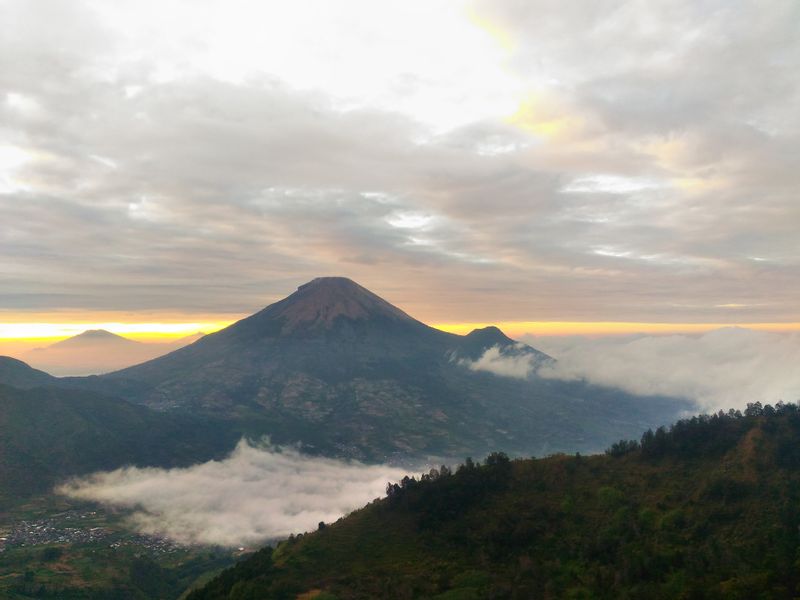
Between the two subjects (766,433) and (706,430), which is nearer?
(766,433)

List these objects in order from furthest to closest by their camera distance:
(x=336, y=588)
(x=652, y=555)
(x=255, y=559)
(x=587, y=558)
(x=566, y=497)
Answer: (x=255, y=559) < (x=566, y=497) < (x=336, y=588) < (x=587, y=558) < (x=652, y=555)

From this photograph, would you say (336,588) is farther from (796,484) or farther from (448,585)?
(796,484)

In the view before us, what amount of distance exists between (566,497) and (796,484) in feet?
151

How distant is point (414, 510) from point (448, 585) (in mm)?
43611

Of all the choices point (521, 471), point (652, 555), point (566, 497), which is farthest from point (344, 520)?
point (652, 555)

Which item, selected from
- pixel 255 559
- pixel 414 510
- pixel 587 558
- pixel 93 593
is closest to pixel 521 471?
pixel 414 510

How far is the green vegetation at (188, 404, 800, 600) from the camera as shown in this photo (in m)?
89.4

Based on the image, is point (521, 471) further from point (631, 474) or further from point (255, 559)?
point (255, 559)

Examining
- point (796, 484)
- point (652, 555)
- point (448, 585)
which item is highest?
point (796, 484)

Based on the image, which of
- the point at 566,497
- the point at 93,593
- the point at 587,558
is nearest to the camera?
the point at 587,558

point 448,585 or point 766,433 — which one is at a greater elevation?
point 766,433

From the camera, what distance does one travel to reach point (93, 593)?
196 m

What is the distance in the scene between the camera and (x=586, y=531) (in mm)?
111375

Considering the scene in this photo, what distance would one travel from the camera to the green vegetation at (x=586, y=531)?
89.4m
